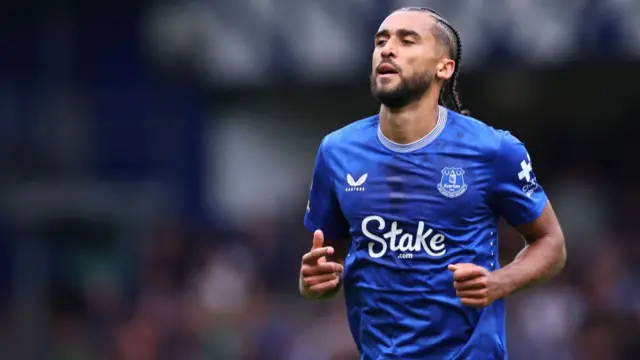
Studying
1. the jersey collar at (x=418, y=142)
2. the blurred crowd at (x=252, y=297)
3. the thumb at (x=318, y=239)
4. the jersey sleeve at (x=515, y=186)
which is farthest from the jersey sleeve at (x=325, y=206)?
the blurred crowd at (x=252, y=297)

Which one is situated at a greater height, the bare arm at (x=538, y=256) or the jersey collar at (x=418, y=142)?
the jersey collar at (x=418, y=142)

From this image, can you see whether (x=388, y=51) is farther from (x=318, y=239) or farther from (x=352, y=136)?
(x=318, y=239)

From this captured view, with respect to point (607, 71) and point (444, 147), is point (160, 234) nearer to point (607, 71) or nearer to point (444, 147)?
point (607, 71)

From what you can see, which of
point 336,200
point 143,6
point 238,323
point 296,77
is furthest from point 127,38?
point 336,200

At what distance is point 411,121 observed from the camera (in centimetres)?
514

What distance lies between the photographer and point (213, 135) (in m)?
14.6

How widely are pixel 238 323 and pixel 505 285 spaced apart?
6.03 meters

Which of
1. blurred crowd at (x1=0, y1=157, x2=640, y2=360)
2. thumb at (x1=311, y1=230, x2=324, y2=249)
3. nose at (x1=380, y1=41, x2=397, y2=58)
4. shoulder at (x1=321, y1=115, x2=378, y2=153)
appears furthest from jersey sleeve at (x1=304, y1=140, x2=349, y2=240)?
blurred crowd at (x1=0, y1=157, x2=640, y2=360)

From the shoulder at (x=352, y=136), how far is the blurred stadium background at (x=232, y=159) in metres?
3.86

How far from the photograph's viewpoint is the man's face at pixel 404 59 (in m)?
5.10

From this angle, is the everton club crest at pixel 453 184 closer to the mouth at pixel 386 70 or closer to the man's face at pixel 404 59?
the man's face at pixel 404 59

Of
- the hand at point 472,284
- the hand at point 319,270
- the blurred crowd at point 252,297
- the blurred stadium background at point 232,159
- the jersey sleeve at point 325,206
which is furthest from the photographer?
the blurred stadium background at point 232,159

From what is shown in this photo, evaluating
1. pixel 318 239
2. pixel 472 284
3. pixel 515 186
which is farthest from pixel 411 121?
pixel 472 284

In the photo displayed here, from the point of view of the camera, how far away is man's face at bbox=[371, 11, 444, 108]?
5102mm
